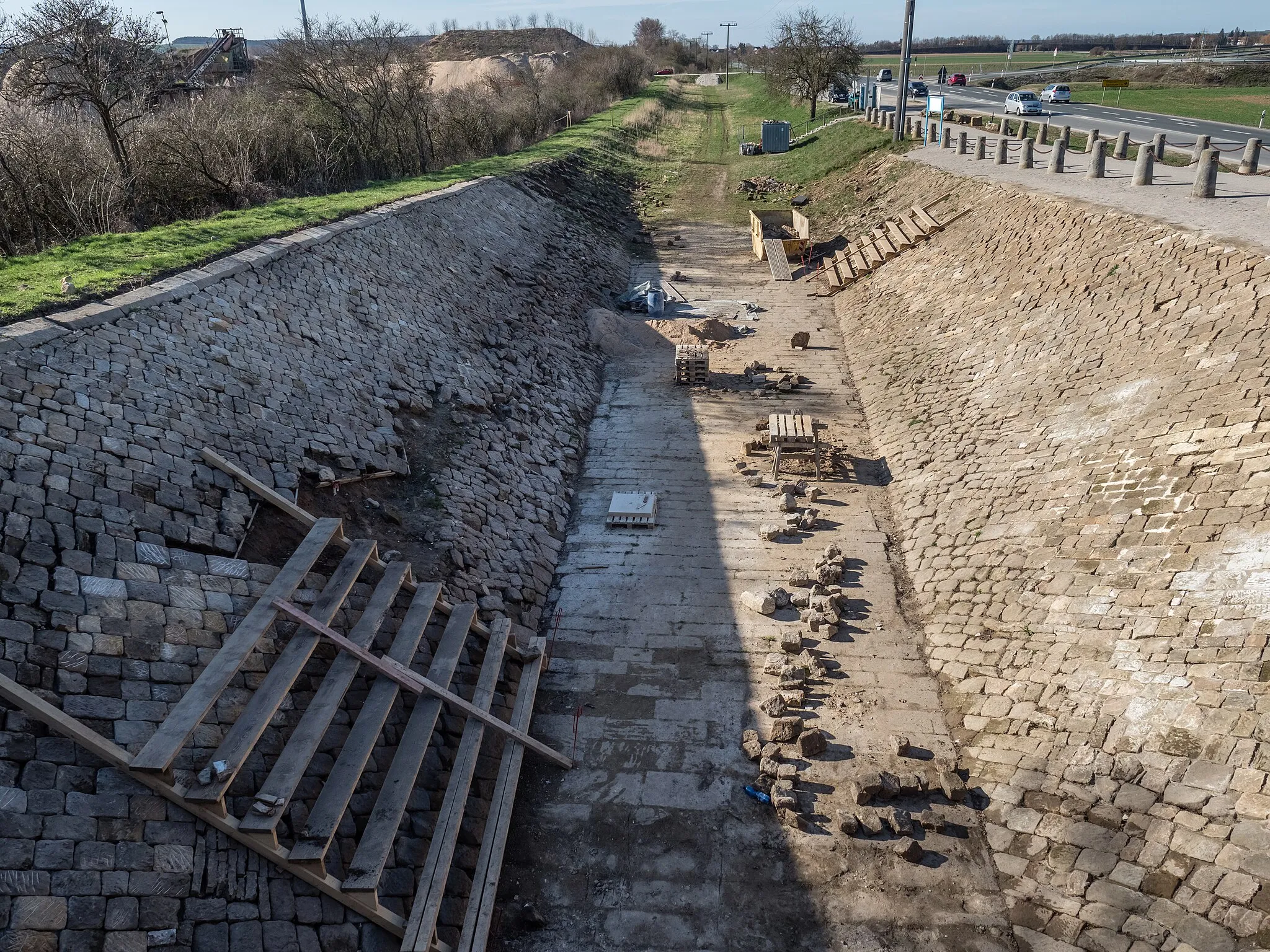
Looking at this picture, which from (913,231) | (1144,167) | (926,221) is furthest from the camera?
(913,231)

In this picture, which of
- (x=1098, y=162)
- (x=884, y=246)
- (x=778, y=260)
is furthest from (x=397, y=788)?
(x=778, y=260)

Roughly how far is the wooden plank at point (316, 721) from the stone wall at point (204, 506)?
0.71 feet

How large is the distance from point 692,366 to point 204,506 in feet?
32.5

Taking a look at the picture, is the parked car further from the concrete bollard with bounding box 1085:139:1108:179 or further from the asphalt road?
the concrete bollard with bounding box 1085:139:1108:179

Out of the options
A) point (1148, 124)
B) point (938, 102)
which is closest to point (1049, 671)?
point (938, 102)

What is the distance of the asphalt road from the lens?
2353cm

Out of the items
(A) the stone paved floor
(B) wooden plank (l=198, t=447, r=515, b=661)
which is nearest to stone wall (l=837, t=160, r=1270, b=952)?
(A) the stone paved floor

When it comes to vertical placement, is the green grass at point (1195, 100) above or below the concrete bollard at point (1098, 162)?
above

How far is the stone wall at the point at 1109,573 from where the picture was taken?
19.4 feet

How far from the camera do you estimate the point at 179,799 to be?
5.05 metres

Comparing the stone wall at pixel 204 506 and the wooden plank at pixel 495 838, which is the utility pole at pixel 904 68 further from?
the wooden plank at pixel 495 838

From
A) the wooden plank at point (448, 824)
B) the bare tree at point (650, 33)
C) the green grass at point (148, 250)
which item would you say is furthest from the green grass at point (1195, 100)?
the bare tree at point (650, 33)

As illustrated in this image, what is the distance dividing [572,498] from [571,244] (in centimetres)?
1259

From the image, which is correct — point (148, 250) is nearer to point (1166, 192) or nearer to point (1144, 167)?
point (1166, 192)
